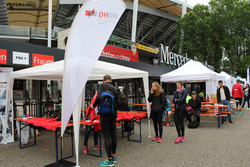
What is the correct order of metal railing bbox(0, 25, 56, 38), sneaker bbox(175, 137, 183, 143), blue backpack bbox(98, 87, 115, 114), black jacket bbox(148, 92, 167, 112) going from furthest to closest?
1. metal railing bbox(0, 25, 56, 38)
2. sneaker bbox(175, 137, 183, 143)
3. black jacket bbox(148, 92, 167, 112)
4. blue backpack bbox(98, 87, 115, 114)

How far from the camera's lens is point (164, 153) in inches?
202

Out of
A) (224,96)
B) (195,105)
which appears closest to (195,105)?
(195,105)

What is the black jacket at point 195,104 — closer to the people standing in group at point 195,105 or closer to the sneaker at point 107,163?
the people standing in group at point 195,105

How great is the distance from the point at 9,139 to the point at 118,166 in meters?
3.99

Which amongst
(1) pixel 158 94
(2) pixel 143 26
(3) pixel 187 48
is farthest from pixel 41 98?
(2) pixel 143 26

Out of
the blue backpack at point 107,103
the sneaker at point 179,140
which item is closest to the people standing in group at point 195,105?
the sneaker at point 179,140

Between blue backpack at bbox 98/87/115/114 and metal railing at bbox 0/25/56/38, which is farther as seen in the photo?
metal railing at bbox 0/25/56/38

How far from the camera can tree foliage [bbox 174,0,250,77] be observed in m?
21.2

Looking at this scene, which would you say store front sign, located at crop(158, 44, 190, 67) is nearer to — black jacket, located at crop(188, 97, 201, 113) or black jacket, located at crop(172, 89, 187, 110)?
black jacket, located at crop(188, 97, 201, 113)

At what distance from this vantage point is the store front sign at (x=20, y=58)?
6566 millimetres

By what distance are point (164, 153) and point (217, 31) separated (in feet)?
66.4

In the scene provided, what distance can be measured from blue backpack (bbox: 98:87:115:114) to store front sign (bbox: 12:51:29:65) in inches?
153

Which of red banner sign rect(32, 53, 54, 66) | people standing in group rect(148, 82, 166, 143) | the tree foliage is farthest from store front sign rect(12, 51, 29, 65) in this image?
the tree foliage

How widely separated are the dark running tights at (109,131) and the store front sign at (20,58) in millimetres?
3997
